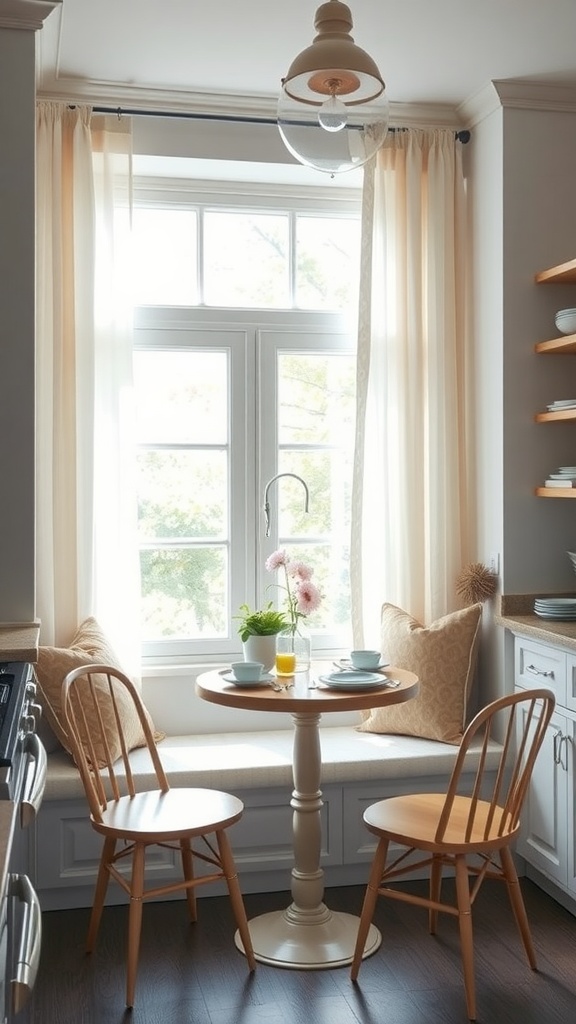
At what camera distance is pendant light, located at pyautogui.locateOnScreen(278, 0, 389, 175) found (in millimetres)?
2215

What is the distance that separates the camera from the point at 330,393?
4332mm

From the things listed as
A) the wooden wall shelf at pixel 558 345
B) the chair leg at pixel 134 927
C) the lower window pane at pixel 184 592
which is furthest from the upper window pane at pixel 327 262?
the chair leg at pixel 134 927

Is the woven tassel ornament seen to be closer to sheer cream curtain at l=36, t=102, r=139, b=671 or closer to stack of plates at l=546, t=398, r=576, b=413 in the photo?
Result: stack of plates at l=546, t=398, r=576, b=413

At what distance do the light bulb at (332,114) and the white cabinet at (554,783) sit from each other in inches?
71.1

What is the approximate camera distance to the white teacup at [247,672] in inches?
123

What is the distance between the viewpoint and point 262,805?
356 centimetres

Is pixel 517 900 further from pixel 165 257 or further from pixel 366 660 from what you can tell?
pixel 165 257

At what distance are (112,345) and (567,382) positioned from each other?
1711mm

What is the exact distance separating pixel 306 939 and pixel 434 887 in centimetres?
41

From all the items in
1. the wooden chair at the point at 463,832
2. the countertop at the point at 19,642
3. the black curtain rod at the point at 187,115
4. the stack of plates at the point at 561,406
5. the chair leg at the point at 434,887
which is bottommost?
the chair leg at the point at 434,887

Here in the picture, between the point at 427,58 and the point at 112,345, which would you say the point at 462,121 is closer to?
the point at 427,58

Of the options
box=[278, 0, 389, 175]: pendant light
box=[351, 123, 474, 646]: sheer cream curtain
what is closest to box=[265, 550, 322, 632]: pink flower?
box=[351, 123, 474, 646]: sheer cream curtain

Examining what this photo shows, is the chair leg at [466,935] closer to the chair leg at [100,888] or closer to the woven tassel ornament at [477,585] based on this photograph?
the chair leg at [100,888]

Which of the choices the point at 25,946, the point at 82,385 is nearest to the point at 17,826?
the point at 25,946
